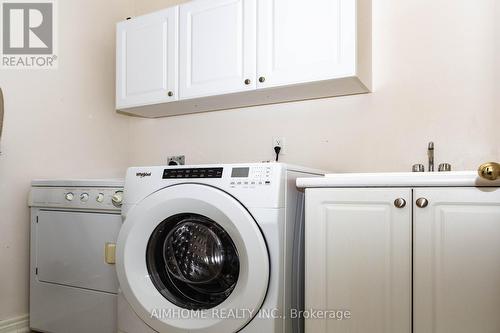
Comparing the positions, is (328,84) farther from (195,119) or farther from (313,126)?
(195,119)

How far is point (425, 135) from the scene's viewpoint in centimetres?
197

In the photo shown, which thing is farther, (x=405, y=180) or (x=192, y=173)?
(x=192, y=173)

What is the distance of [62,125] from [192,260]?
1.35m

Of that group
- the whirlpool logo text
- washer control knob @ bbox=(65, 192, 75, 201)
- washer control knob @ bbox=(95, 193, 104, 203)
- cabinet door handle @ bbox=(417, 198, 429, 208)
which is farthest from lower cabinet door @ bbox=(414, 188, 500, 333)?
washer control knob @ bbox=(65, 192, 75, 201)

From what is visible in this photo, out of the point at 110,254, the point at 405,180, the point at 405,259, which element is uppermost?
the point at 405,180

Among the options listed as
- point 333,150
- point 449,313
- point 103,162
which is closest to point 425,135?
point 333,150

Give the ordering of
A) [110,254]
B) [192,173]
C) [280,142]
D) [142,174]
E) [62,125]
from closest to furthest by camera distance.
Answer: [192,173] → [142,174] → [110,254] → [280,142] → [62,125]

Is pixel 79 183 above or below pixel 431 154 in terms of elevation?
below

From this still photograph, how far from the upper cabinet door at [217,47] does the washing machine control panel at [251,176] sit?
2.15ft

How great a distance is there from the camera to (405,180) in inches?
51.8

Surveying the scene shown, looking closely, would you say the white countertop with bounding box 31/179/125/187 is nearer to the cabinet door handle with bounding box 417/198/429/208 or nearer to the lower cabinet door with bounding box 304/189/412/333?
the lower cabinet door with bounding box 304/189/412/333

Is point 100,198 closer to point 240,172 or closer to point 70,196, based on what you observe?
point 70,196

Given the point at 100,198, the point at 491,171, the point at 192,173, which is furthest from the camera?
the point at 100,198

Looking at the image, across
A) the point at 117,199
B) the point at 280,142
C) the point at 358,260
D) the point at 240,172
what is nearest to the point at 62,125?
the point at 117,199
